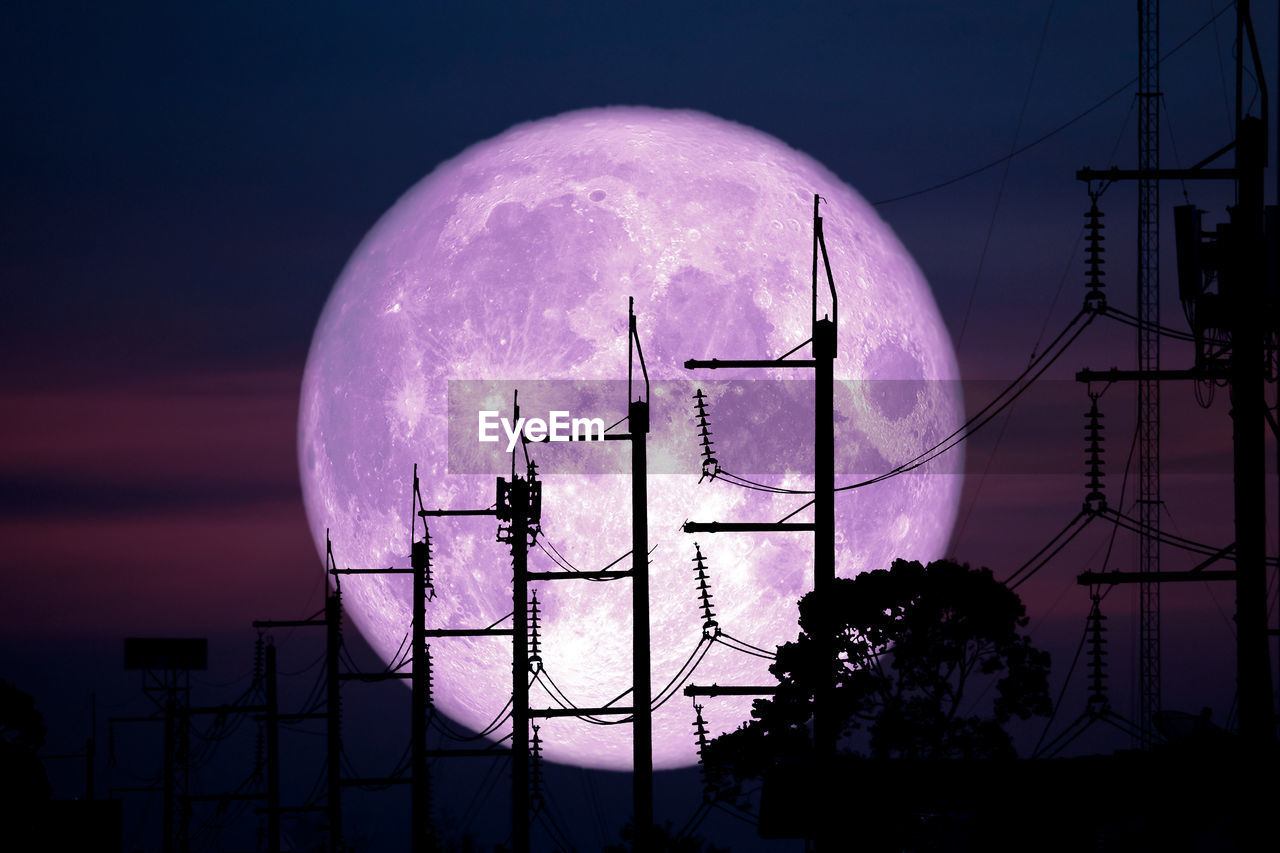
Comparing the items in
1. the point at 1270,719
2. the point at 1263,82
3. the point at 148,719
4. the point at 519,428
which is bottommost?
the point at 148,719

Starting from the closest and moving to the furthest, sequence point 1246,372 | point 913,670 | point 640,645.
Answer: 1. point 1246,372
2. point 640,645
3. point 913,670

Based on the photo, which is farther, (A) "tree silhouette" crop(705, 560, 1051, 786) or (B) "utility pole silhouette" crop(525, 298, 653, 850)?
(A) "tree silhouette" crop(705, 560, 1051, 786)

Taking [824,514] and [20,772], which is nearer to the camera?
[824,514]

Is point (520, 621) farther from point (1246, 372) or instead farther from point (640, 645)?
point (1246, 372)

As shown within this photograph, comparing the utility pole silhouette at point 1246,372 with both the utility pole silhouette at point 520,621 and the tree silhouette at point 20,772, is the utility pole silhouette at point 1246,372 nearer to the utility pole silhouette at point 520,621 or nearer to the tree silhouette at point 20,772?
the utility pole silhouette at point 520,621

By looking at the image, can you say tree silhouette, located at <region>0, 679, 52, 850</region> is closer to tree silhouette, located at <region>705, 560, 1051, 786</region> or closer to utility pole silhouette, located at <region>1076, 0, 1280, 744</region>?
tree silhouette, located at <region>705, 560, 1051, 786</region>

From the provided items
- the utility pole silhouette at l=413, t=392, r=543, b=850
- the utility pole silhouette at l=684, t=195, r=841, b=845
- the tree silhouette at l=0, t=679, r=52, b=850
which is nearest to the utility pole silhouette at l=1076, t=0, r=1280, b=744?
the utility pole silhouette at l=684, t=195, r=841, b=845

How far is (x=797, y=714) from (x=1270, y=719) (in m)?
41.2

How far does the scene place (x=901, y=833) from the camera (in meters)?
35.8

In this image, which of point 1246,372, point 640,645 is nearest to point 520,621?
point 640,645

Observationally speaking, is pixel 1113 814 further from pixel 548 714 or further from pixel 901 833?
pixel 548 714

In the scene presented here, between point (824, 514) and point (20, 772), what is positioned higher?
point (824, 514)

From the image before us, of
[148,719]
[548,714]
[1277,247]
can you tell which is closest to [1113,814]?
[548,714]

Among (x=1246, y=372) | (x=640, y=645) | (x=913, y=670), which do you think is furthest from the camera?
(x=913, y=670)
